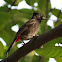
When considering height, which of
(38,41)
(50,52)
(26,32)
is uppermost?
(38,41)

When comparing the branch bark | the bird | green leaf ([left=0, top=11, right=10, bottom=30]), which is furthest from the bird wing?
the branch bark

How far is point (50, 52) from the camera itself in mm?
1260

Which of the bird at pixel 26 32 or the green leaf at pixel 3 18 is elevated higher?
the green leaf at pixel 3 18

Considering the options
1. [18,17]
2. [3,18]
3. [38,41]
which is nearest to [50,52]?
[38,41]

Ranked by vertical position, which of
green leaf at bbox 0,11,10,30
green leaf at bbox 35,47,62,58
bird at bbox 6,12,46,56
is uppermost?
green leaf at bbox 0,11,10,30

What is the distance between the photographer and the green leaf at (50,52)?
124 centimetres

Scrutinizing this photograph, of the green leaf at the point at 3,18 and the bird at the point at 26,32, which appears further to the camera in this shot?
the bird at the point at 26,32

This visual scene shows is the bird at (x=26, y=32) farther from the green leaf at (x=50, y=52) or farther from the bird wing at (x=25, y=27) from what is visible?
the green leaf at (x=50, y=52)

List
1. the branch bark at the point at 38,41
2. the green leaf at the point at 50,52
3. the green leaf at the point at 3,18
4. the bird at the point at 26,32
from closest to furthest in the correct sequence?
1. the branch bark at the point at 38,41
2. the green leaf at the point at 50,52
3. the green leaf at the point at 3,18
4. the bird at the point at 26,32

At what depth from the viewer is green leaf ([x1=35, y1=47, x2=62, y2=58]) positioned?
1239 millimetres

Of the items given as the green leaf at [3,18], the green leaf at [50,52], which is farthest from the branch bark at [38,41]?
the green leaf at [3,18]

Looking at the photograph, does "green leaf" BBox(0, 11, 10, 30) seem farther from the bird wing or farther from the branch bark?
the branch bark

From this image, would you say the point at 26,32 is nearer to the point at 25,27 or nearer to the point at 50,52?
the point at 25,27

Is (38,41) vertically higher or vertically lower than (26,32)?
higher
